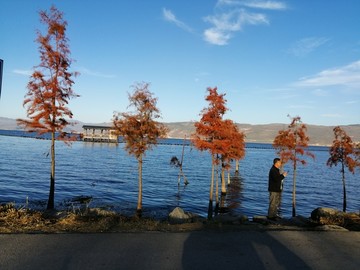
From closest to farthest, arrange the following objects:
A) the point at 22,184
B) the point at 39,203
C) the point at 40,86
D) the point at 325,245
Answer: the point at 325,245 → the point at 40,86 → the point at 39,203 → the point at 22,184

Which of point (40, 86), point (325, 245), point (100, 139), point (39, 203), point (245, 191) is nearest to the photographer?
point (325, 245)

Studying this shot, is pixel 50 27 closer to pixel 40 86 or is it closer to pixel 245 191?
pixel 40 86

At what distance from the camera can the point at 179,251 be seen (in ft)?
23.1

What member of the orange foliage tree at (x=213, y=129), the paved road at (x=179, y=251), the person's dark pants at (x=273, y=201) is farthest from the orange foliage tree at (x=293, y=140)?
the paved road at (x=179, y=251)

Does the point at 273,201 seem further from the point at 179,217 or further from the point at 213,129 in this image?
the point at 213,129

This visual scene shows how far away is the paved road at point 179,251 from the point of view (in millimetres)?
6242

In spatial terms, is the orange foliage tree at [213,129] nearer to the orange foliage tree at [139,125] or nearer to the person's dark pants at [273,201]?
the orange foliage tree at [139,125]

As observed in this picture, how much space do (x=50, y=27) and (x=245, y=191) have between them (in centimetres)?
3291

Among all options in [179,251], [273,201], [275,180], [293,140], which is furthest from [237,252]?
[293,140]

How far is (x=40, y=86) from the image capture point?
21594 mm

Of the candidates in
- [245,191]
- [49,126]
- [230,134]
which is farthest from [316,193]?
[49,126]

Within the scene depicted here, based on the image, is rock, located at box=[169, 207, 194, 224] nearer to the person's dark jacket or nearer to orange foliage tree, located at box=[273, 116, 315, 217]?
the person's dark jacket

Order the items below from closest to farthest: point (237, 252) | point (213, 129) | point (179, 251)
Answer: point (179, 251), point (237, 252), point (213, 129)

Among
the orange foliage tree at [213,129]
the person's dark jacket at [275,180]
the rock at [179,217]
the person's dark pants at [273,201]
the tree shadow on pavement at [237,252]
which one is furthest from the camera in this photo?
the orange foliage tree at [213,129]
